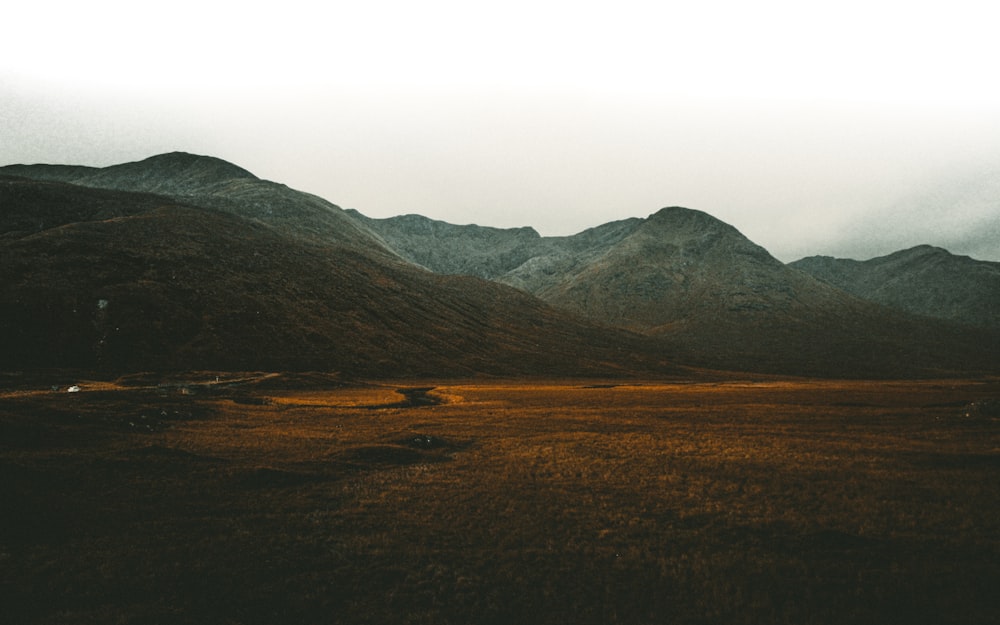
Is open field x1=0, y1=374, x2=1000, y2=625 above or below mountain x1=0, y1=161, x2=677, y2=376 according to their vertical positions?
below

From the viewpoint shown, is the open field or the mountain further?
the mountain

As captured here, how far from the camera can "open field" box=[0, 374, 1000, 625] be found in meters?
17.6

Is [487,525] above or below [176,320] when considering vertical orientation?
below

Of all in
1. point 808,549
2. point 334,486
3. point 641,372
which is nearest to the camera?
point 808,549

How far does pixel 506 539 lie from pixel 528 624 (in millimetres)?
6536

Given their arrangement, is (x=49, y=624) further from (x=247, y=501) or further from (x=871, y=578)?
(x=871, y=578)

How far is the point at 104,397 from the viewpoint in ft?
202

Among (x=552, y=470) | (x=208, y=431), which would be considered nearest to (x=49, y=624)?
(x=552, y=470)

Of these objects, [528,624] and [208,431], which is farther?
[208,431]

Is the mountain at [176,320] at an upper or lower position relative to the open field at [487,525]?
upper

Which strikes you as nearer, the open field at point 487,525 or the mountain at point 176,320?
the open field at point 487,525

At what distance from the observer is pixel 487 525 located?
25094mm

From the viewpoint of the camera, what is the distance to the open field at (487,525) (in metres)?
17.6

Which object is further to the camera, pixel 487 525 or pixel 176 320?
pixel 176 320
